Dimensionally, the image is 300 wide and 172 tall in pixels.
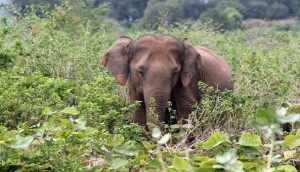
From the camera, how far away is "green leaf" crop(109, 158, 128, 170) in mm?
4254

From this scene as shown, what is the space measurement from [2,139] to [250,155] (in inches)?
52.2

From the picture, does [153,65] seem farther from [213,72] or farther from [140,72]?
[213,72]

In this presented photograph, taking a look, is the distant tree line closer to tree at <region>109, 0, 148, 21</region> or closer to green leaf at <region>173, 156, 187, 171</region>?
tree at <region>109, 0, 148, 21</region>

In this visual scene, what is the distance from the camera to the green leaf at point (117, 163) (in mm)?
4254

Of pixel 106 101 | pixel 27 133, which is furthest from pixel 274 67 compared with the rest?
pixel 27 133

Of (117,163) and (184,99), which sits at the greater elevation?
(117,163)

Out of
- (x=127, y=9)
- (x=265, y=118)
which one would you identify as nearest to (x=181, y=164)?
(x=265, y=118)

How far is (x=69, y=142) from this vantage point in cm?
434

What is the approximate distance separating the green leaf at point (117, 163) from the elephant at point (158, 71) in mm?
3234

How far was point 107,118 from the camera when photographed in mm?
6582

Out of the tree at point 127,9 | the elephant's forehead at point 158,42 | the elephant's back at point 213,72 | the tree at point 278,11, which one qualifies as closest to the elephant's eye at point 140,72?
the elephant's forehead at point 158,42

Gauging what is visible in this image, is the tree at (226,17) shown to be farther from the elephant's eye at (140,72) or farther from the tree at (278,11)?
the elephant's eye at (140,72)

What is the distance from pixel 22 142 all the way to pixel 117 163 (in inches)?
20.6

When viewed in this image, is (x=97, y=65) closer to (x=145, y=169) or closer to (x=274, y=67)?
(x=274, y=67)
